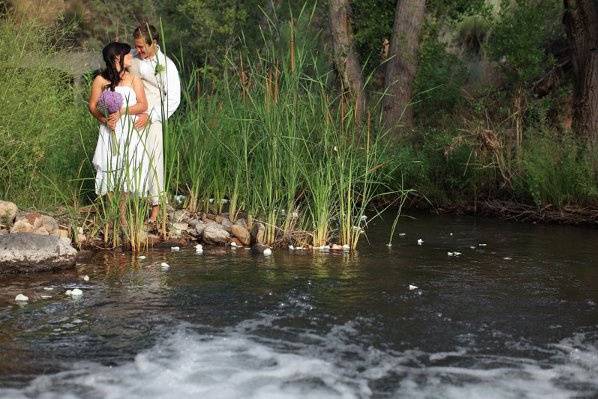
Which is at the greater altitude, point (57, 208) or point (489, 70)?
point (489, 70)

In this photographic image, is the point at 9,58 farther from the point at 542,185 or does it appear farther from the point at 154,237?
the point at 542,185

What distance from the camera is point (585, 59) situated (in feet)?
45.5

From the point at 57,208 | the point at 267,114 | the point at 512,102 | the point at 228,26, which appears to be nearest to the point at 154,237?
the point at 57,208

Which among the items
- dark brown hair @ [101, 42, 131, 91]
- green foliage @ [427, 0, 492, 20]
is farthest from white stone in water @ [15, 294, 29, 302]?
green foliage @ [427, 0, 492, 20]

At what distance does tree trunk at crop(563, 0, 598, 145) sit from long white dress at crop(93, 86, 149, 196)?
720 cm

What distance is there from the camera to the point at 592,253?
10078mm

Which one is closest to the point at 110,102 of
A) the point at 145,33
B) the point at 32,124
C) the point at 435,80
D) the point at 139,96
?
the point at 139,96

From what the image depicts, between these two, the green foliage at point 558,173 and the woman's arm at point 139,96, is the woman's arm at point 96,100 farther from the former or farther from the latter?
the green foliage at point 558,173

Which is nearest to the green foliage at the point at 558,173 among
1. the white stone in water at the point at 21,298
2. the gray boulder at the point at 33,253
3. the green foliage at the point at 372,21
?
the green foliage at the point at 372,21

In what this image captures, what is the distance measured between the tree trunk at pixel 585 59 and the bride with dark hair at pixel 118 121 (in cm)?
721

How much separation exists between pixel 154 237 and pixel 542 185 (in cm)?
566

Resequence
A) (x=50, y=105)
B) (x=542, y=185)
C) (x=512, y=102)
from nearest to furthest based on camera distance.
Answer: (x=50, y=105) < (x=542, y=185) < (x=512, y=102)

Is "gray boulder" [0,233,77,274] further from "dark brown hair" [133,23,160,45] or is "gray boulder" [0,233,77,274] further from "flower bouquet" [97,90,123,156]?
"dark brown hair" [133,23,160,45]

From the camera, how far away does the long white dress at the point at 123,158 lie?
8.74 metres
